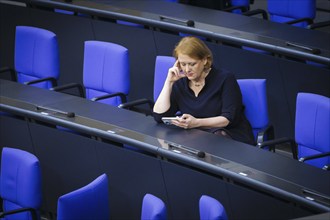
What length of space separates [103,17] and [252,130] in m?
2.40

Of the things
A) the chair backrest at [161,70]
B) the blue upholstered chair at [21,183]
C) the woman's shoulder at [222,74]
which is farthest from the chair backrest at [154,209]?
the chair backrest at [161,70]

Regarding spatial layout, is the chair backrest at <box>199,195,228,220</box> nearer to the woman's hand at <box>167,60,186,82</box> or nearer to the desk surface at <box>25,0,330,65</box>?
the woman's hand at <box>167,60,186,82</box>

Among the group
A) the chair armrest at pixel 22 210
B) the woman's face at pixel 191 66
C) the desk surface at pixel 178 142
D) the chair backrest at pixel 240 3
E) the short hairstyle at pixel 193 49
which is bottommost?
the chair armrest at pixel 22 210

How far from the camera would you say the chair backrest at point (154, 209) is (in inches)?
158

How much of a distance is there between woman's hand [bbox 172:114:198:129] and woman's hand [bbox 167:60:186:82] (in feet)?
0.90

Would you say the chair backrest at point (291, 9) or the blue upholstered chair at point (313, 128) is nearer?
the blue upholstered chair at point (313, 128)

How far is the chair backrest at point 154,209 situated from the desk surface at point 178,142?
2.15 feet

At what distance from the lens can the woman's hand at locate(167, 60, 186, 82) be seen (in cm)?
536

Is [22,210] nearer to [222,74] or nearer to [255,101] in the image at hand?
[222,74]

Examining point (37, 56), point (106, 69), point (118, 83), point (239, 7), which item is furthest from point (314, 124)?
point (239, 7)

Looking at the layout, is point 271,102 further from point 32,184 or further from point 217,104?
point 32,184

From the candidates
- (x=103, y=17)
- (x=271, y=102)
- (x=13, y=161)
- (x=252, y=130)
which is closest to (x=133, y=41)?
(x=103, y=17)

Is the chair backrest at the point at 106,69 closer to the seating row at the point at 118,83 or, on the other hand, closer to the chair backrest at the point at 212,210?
the seating row at the point at 118,83

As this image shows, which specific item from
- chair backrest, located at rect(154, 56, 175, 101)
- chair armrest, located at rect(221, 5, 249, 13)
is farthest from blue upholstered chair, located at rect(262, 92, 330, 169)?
chair armrest, located at rect(221, 5, 249, 13)
